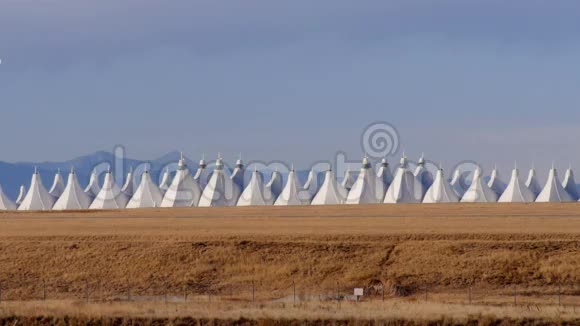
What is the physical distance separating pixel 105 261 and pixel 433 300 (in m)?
14.0

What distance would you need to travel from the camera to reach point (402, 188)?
301 feet

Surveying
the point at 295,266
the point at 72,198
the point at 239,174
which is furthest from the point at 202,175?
the point at 295,266

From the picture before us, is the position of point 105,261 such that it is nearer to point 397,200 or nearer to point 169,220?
point 169,220

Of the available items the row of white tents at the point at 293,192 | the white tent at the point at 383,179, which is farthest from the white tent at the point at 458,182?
the white tent at the point at 383,179

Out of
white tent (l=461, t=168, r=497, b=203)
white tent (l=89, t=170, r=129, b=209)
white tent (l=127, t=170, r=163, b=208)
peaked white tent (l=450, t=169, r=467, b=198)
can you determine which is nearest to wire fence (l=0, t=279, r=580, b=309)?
white tent (l=127, t=170, r=163, b=208)

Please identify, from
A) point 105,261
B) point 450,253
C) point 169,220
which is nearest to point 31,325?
point 105,261

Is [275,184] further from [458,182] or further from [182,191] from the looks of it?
[458,182]

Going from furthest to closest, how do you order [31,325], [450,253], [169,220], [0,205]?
1. [0,205]
2. [169,220]
3. [450,253]
4. [31,325]

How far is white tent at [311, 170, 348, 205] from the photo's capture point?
9194 centimetres

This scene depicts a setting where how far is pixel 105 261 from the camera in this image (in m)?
43.1

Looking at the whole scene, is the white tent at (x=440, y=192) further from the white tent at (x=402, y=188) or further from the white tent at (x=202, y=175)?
the white tent at (x=202, y=175)

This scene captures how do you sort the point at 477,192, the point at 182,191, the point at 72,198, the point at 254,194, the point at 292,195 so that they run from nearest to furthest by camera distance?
the point at 182,191, the point at 477,192, the point at 254,194, the point at 72,198, the point at 292,195

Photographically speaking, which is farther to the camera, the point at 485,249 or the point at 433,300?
the point at 485,249

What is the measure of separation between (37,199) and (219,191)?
1491 cm
